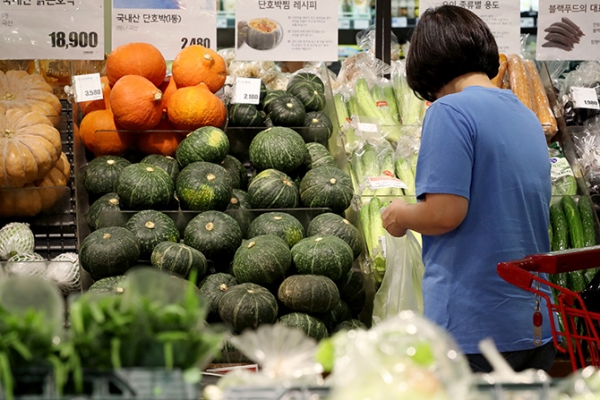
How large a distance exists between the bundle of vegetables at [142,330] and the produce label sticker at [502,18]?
10.5 ft

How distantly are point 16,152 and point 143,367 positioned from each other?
2.25 metres

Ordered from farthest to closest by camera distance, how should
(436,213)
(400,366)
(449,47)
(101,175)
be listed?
(101,175), (449,47), (436,213), (400,366)

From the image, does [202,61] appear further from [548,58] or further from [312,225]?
[548,58]

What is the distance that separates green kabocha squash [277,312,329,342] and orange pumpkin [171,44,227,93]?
126 centimetres

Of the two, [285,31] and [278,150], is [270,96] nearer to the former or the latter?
[285,31]

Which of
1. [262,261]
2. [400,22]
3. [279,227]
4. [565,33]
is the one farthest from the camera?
[400,22]

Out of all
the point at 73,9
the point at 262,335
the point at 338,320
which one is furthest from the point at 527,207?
the point at 73,9

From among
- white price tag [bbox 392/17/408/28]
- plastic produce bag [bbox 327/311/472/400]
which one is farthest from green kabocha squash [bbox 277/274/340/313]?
white price tag [bbox 392/17/408/28]

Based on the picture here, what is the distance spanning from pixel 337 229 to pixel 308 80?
1109 mm

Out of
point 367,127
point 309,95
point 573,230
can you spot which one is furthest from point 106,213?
point 573,230

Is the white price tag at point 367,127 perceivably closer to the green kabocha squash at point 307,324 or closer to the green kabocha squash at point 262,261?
the green kabocha squash at point 262,261

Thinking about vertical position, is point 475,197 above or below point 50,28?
below

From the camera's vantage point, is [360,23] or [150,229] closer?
[150,229]

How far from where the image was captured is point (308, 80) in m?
3.81
